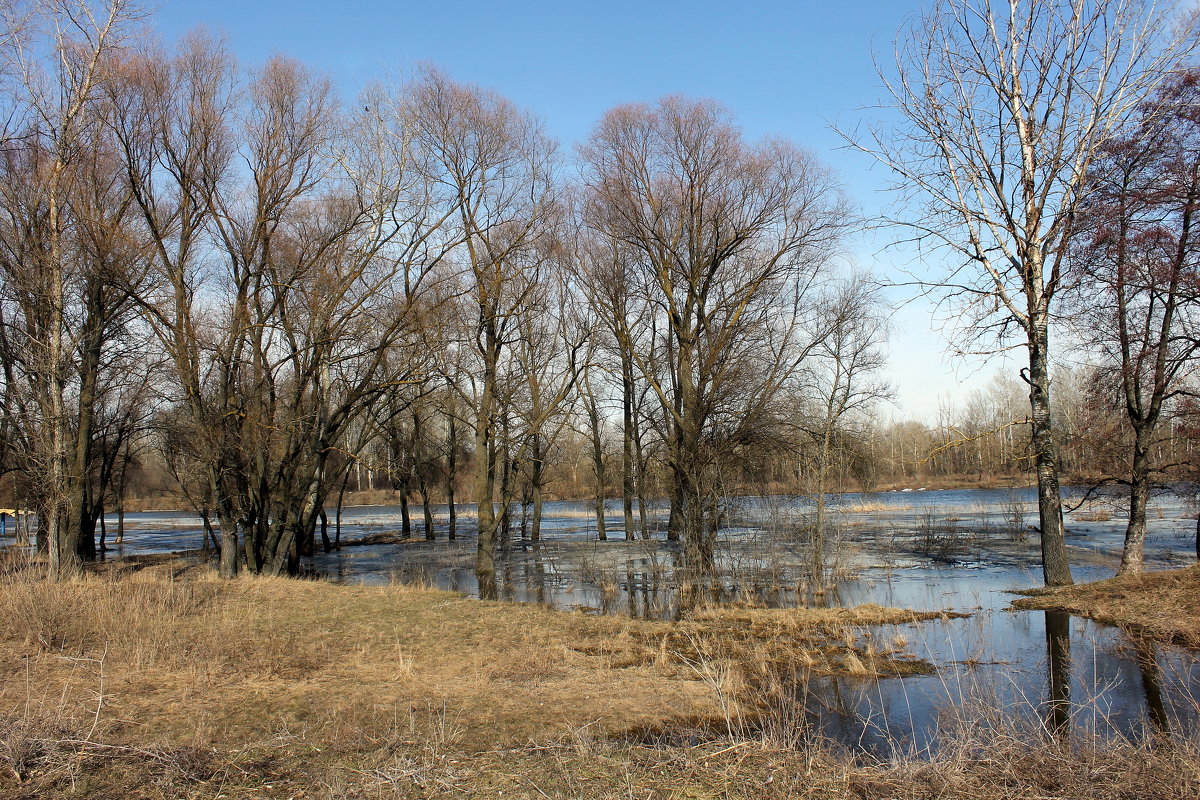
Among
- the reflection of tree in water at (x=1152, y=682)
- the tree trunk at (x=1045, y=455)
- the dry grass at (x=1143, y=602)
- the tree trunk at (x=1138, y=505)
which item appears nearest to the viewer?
the reflection of tree in water at (x=1152, y=682)

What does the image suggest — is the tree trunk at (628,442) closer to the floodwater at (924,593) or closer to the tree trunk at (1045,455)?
the floodwater at (924,593)

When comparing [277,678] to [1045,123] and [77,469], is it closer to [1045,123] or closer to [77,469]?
[77,469]

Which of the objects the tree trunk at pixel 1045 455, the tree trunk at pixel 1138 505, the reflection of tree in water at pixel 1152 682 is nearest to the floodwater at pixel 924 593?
the reflection of tree in water at pixel 1152 682

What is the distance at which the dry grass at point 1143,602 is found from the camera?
33.5 ft

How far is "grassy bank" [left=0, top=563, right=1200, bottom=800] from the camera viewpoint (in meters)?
4.92

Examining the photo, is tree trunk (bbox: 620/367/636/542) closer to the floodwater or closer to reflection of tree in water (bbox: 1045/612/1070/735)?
the floodwater

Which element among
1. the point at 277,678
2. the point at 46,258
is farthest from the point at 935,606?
the point at 46,258

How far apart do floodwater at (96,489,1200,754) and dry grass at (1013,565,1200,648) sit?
381 millimetres

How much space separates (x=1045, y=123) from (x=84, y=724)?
14858 millimetres

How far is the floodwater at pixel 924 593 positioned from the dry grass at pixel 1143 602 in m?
0.38

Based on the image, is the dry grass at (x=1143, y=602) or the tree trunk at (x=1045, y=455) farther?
the tree trunk at (x=1045, y=455)

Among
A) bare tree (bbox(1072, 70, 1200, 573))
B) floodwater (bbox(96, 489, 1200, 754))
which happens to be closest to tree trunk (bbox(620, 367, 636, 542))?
floodwater (bbox(96, 489, 1200, 754))

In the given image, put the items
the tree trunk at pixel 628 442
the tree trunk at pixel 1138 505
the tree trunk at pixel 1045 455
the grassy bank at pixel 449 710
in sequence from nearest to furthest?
the grassy bank at pixel 449 710 < the tree trunk at pixel 1045 455 < the tree trunk at pixel 1138 505 < the tree trunk at pixel 628 442

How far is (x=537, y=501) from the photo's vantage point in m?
33.4
